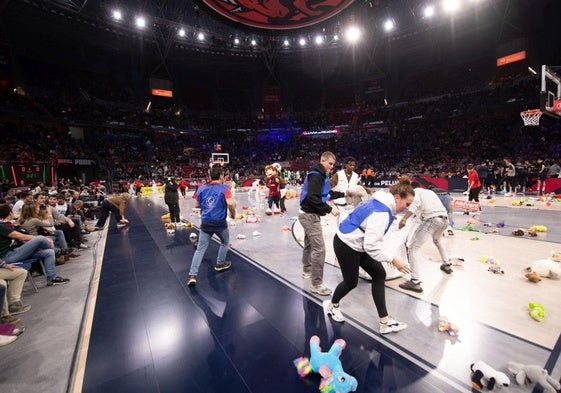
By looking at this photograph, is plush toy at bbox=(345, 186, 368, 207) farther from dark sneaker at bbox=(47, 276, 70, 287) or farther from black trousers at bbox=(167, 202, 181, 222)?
black trousers at bbox=(167, 202, 181, 222)

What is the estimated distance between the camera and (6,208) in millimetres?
4371

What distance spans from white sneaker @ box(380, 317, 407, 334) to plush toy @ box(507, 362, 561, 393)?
0.93 meters

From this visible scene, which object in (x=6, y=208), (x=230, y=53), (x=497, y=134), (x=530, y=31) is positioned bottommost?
(x=6, y=208)

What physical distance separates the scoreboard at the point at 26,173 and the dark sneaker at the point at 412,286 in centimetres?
2331

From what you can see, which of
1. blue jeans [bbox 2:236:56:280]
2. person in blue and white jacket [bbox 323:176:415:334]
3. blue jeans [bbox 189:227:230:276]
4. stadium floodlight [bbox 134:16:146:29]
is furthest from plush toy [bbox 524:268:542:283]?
stadium floodlight [bbox 134:16:146:29]

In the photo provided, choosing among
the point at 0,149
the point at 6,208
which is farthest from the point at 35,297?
the point at 0,149

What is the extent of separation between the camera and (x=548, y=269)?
13.5 ft

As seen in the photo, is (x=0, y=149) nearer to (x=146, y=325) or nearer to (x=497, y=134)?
(x=146, y=325)

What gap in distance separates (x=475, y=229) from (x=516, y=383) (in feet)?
19.5

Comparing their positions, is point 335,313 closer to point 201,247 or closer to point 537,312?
point 537,312

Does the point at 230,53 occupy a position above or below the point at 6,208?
above

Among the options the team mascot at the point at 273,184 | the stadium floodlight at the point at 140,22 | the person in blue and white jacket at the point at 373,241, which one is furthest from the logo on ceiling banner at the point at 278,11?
the stadium floodlight at the point at 140,22

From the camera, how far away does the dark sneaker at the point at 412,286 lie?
12.8ft

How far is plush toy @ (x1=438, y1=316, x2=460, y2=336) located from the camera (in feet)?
9.36
